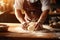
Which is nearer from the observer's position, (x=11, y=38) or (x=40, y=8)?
(x=11, y=38)

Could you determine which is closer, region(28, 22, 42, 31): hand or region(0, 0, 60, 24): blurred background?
region(28, 22, 42, 31): hand

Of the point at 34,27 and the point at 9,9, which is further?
the point at 9,9

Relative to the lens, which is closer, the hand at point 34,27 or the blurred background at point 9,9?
the hand at point 34,27

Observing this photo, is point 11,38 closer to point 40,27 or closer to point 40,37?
point 40,37

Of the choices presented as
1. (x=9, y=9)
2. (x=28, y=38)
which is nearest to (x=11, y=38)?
(x=28, y=38)

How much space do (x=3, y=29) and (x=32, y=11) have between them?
0.46 meters

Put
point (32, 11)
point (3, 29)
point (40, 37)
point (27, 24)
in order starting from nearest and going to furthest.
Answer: point (40, 37) → point (3, 29) → point (27, 24) → point (32, 11)

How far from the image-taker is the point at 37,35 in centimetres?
137

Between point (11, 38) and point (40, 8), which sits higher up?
point (40, 8)

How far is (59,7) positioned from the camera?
2.83 meters

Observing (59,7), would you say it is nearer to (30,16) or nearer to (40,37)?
(30,16)

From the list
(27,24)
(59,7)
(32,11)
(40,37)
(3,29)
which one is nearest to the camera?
(40,37)

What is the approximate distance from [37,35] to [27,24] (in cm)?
27

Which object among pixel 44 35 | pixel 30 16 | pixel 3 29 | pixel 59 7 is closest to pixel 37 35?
pixel 44 35
